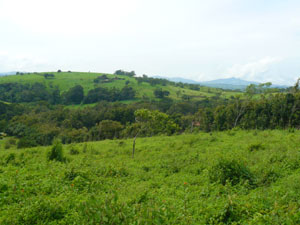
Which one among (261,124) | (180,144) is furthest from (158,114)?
(261,124)

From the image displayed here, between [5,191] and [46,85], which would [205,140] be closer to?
[5,191]

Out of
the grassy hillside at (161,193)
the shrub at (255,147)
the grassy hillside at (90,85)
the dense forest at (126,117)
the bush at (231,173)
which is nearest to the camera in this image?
the grassy hillside at (161,193)

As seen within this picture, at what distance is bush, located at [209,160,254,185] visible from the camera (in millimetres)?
7668

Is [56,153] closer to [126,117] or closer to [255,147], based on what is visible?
[255,147]

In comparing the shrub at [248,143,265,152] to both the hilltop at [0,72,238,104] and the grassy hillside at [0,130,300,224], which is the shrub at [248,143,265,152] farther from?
the hilltop at [0,72,238,104]

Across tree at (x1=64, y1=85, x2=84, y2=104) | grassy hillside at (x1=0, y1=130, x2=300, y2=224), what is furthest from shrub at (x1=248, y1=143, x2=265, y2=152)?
tree at (x1=64, y1=85, x2=84, y2=104)

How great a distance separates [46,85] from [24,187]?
11562 centimetres

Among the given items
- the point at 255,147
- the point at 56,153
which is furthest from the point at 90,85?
the point at 255,147

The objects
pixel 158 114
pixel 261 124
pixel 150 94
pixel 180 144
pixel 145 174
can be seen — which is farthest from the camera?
pixel 150 94

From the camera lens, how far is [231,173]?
25.9 ft

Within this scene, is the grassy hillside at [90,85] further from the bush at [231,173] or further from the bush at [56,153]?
the bush at [231,173]

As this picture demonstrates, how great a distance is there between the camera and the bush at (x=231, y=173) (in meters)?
7.67

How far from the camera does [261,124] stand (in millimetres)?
30000

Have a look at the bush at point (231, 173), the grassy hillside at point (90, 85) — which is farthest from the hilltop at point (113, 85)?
the bush at point (231, 173)
